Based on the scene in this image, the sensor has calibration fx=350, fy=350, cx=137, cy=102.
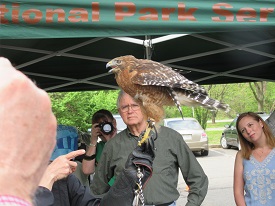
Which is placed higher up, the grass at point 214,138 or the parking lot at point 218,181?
the parking lot at point 218,181

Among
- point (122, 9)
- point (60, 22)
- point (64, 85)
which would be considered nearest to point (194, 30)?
point (122, 9)

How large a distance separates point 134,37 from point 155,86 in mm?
1681

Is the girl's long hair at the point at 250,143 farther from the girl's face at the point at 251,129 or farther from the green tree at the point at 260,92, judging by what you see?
the green tree at the point at 260,92

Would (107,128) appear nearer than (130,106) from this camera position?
No

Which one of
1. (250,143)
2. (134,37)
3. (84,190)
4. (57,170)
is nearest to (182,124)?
(134,37)

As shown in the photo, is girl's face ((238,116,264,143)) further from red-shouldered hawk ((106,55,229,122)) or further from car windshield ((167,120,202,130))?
car windshield ((167,120,202,130))

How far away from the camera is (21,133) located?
0.66 metres

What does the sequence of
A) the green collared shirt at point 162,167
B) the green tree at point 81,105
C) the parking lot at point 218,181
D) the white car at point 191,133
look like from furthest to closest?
1. the green tree at point 81,105
2. the white car at point 191,133
3. the parking lot at point 218,181
4. the green collared shirt at point 162,167

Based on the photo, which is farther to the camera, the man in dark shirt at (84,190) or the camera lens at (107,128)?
the camera lens at (107,128)

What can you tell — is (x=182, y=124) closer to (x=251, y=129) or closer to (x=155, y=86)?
(x=251, y=129)

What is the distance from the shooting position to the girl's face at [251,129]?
341cm

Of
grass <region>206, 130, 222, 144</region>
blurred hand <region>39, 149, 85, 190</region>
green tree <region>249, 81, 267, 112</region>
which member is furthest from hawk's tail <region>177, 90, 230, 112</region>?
green tree <region>249, 81, 267, 112</region>

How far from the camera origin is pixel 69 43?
4078mm

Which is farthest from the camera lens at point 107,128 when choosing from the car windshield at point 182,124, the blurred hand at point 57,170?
the car windshield at point 182,124
